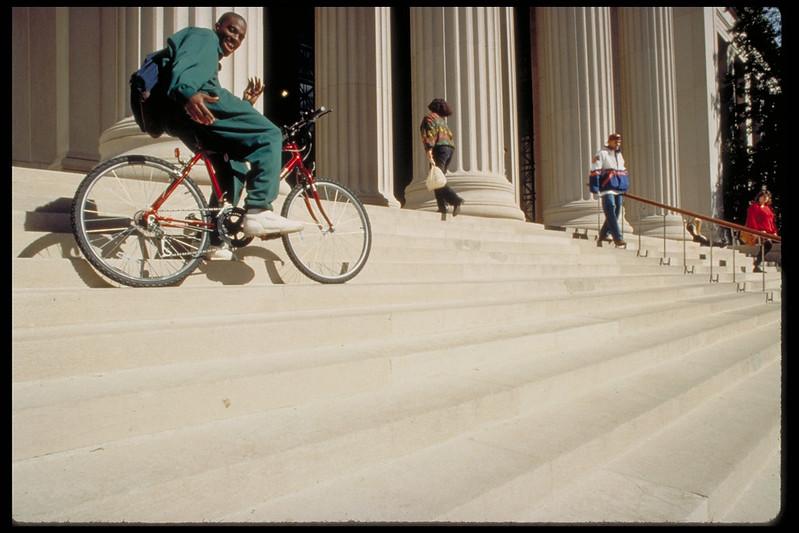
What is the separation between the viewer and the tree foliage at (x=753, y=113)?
20.5m

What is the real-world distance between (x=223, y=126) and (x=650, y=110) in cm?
1529

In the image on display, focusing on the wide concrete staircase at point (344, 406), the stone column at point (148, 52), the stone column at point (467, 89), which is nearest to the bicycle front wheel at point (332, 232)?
the wide concrete staircase at point (344, 406)

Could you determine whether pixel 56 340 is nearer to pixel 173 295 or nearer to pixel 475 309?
pixel 173 295

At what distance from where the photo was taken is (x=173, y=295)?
2.69m

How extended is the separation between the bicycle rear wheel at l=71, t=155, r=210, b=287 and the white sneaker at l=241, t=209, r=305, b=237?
0.26m

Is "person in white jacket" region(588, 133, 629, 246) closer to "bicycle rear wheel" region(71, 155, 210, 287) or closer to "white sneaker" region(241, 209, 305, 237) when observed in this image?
"white sneaker" region(241, 209, 305, 237)

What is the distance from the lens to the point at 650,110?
1552cm

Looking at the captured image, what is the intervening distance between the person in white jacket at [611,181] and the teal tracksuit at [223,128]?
7.20 metres

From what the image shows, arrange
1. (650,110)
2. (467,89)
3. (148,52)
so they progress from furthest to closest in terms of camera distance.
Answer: (650,110) → (467,89) → (148,52)

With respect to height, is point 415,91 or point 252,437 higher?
point 415,91

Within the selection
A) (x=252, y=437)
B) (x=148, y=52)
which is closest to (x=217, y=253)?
(x=252, y=437)

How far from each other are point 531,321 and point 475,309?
2.20ft

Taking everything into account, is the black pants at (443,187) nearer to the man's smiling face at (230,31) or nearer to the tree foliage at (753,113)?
the man's smiling face at (230,31)

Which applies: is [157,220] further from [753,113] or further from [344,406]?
[753,113]
